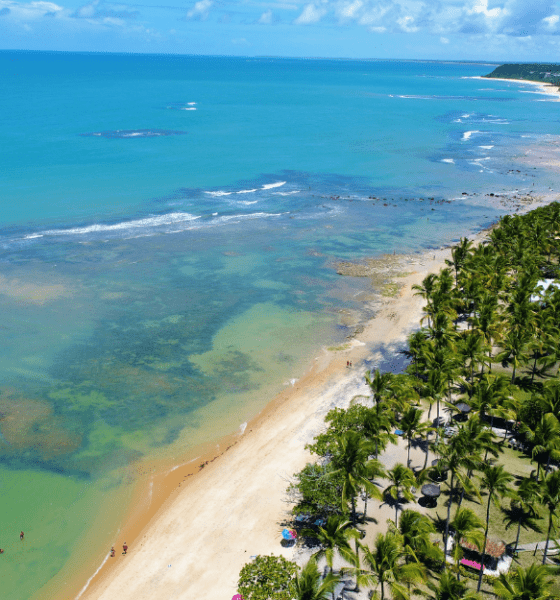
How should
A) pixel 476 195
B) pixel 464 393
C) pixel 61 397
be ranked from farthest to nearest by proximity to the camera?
pixel 476 195, pixel 61 397, pixel 464 393

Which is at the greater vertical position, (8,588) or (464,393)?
(464,393)

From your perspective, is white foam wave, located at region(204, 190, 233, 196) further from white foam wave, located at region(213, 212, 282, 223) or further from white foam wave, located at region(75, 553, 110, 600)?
white foam wave, located at region(75, 553, 110, 600)

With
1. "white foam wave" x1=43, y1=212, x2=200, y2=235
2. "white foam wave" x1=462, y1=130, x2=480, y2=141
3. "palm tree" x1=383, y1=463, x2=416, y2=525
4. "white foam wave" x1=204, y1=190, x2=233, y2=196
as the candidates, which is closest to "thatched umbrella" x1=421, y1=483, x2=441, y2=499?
"palm tree" x1=383, y1=463, x2=416, y2=525

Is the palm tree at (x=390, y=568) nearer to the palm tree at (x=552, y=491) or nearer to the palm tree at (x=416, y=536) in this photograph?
the palm tree at (x=416, y=536)

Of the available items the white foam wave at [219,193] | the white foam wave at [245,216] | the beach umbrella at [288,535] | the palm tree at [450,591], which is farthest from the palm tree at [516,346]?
the white foam wave at [219,193]

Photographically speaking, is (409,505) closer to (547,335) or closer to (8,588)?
(547,335)

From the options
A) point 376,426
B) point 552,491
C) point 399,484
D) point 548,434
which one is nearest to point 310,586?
point 399,484

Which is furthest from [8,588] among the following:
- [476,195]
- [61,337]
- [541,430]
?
[476,195]
